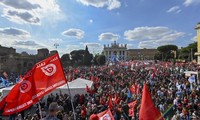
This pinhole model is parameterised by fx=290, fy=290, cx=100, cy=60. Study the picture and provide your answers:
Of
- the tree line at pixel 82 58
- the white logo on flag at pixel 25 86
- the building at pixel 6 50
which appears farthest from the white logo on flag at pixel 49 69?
the tree line at pixel 82 58

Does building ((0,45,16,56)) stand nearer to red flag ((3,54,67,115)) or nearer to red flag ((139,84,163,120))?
red flag ((3,54,67,115))

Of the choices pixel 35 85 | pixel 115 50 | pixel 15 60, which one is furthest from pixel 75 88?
pixel 115 50

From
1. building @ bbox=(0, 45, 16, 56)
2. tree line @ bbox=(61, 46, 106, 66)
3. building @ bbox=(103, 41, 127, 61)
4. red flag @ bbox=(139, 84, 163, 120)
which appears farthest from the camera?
building @ bbox=(103, 41, 127, 61)

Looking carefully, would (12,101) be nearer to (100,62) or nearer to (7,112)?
(7,112)

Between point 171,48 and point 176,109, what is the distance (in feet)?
383

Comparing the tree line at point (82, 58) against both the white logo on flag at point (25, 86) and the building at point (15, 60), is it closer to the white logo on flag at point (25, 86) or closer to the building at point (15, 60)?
the building at point (15, 60)

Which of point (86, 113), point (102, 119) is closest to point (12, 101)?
point (102, 119)

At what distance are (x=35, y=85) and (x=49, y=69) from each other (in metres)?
0.77

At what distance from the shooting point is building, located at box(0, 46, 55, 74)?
100106 mm

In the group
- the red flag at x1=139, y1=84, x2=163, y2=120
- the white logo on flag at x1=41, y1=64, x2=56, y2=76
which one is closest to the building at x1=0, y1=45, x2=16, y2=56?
the white logo on flag at x1=41, y1=64, x2=56, y2=76

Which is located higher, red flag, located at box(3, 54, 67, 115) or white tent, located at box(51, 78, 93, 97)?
red flag, located at box(3, 54, 67, 115)

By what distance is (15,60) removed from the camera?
10600cm

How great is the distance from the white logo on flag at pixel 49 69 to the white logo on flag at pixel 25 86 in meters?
0.70

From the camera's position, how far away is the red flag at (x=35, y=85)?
8203 millimetres
